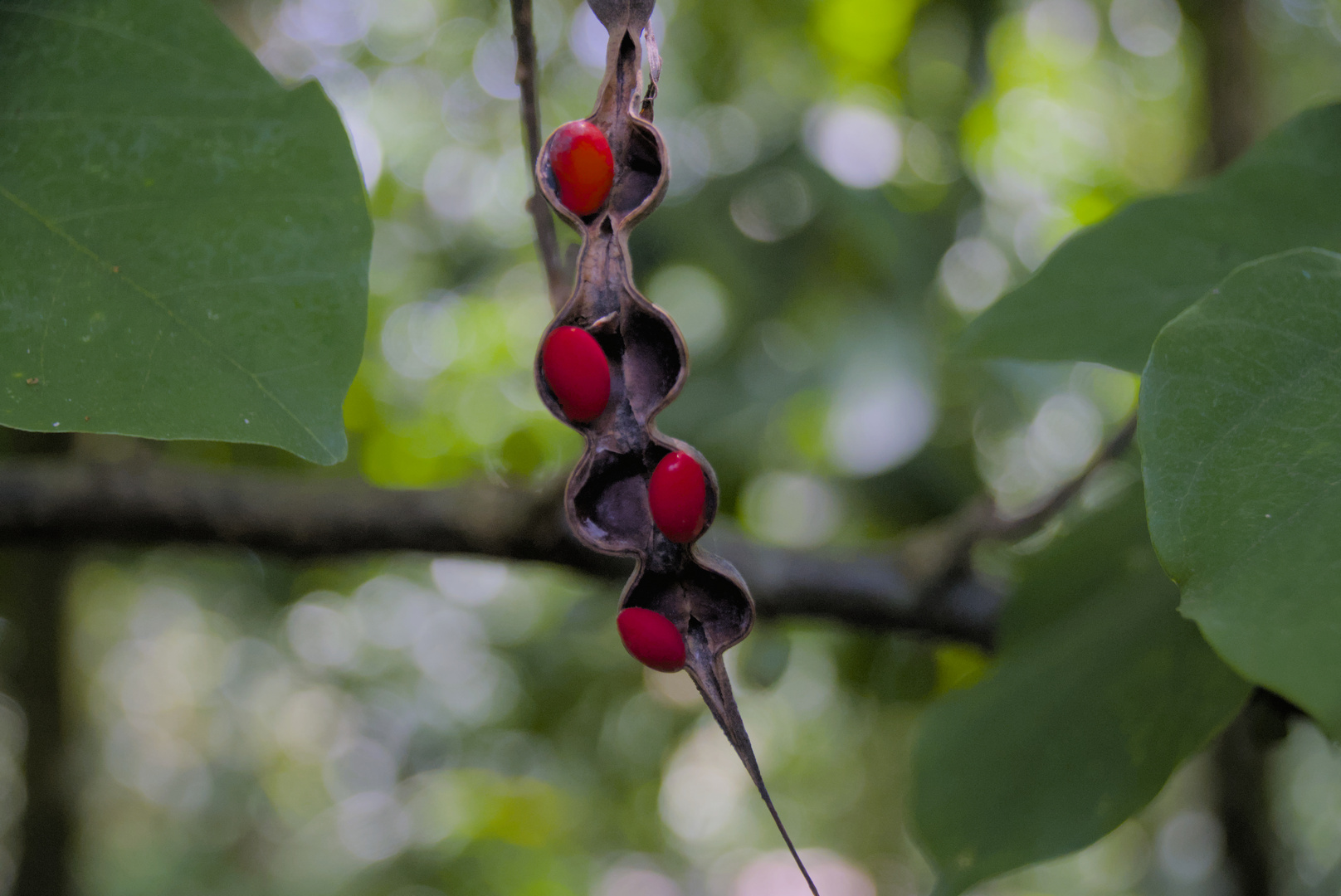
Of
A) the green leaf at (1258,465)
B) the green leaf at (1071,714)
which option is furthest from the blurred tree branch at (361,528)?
the green leaf at (1258,465)

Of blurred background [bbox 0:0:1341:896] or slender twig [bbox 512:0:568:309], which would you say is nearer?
slender twig [bbox 512:0:568:309]

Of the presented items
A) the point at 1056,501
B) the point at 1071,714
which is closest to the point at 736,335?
the point at 1056,501

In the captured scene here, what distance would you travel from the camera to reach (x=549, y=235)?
0.45 metres

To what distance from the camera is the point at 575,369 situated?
31cm

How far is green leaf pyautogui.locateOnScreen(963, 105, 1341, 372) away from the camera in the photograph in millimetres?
410

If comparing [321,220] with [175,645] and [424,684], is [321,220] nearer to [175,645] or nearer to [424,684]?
[424,684]

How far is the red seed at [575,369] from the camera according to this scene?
31 centimetres

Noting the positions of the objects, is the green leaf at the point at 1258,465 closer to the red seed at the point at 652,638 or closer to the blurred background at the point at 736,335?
the red seed at the point at 652,638

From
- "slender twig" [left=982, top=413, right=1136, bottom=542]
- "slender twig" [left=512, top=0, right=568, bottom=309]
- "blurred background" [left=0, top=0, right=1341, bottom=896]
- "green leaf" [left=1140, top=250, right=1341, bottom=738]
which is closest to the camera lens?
"green leaf" [left=1140, top=250, right=1341, bottom=738]

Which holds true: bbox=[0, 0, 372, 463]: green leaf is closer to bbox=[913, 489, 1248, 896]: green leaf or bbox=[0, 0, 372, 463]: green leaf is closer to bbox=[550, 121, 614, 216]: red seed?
bbox=[550, 121, 614, 216]: red seed

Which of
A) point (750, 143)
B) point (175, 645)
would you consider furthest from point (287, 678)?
point (750, 143)

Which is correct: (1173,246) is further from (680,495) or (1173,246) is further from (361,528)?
(361,528)

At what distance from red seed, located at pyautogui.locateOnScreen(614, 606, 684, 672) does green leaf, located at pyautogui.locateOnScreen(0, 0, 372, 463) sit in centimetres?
11

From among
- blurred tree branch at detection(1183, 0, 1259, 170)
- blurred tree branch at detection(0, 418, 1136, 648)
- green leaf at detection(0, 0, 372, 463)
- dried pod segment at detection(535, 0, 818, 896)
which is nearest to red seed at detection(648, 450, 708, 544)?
dried pod segment at detection(535, 0, 818, 896)
